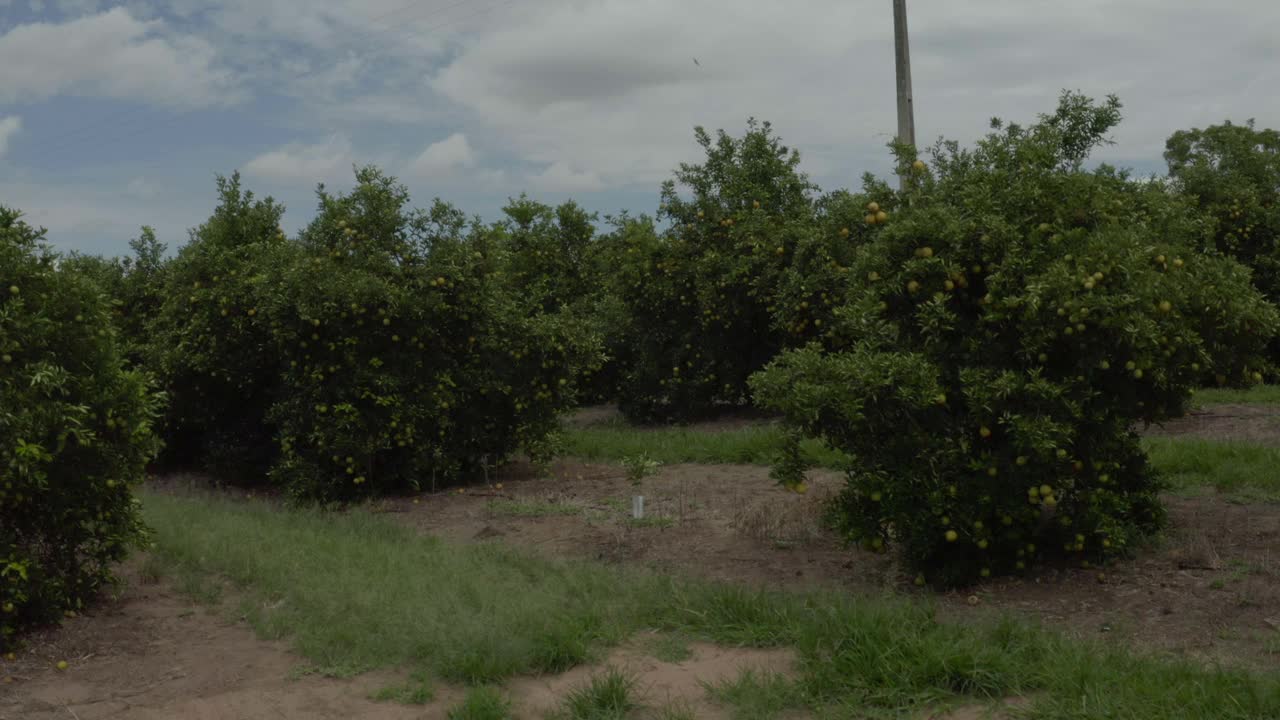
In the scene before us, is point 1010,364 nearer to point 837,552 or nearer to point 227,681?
point 837,552

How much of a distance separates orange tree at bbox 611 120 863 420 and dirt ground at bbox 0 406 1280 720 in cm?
528

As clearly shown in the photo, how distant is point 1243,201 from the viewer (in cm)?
1642

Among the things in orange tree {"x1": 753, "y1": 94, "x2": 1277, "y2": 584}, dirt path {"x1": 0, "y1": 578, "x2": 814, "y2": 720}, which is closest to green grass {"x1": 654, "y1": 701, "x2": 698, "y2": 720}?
dirt path {"x1": 0, "y1": 578, "x2": 814, "y2": 720}

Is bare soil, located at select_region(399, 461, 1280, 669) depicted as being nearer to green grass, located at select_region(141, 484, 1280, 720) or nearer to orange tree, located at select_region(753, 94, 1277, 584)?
orange tree, located at select_region(753, 94, 1277, 584)

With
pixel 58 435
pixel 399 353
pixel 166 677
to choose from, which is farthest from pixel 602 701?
pixel 399 353

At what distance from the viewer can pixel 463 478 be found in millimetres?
10734

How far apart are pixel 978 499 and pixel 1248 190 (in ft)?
42.9

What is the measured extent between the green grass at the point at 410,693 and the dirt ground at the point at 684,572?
46mm

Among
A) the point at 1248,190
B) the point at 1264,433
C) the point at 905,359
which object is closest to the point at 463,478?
the point at 905,359

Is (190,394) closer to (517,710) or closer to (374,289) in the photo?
(374,289)

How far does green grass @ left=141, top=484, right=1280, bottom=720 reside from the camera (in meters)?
4.27

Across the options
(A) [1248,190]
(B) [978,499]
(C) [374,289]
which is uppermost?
(A) [1248,190]

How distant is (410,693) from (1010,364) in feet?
11.5

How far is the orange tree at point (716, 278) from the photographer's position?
45.4 ft
